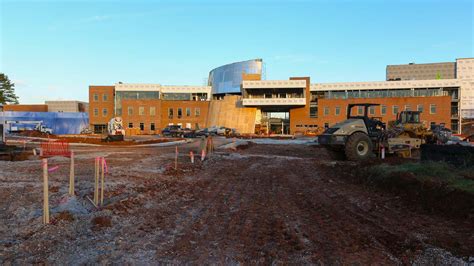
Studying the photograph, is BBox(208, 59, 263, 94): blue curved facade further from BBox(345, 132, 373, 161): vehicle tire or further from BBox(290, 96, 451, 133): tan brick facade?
BBox(345, 132, 373, 161): vehicle tire

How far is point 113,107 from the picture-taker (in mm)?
79375

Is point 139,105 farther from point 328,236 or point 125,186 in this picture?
point 328,236

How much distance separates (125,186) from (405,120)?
16388mm

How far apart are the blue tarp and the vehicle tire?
75468mm

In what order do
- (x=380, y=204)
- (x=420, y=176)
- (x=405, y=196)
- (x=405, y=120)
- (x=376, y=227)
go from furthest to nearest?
(x=405, y=120) → (x=420, y=176) → (x=405, y=196) → (x=380, y=204) → (x=376, y=227)

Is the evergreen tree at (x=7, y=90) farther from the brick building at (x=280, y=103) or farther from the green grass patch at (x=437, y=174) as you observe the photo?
the green grass patch at (x=437, y=174)

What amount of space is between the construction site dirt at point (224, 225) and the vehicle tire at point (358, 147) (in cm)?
546

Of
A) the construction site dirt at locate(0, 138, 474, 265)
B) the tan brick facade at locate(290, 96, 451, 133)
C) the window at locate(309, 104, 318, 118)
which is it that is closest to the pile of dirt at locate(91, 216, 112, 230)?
the construction site dirt at locate(0, 138, 474, 265)

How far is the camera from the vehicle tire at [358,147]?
666 inches

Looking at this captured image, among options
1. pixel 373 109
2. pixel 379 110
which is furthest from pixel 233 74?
pixel 379 110

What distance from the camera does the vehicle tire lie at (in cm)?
1692

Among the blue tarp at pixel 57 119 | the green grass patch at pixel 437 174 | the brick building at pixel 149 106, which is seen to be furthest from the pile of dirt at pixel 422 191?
the blue tarp at pixel 57 119

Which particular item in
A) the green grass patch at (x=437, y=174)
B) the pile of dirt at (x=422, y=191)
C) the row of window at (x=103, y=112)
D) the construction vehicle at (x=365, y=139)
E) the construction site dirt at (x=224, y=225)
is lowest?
the construction site dirt at (x=224, y=225)

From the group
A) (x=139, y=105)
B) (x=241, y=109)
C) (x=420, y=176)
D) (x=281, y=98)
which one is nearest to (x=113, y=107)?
(x=139, y=105)
